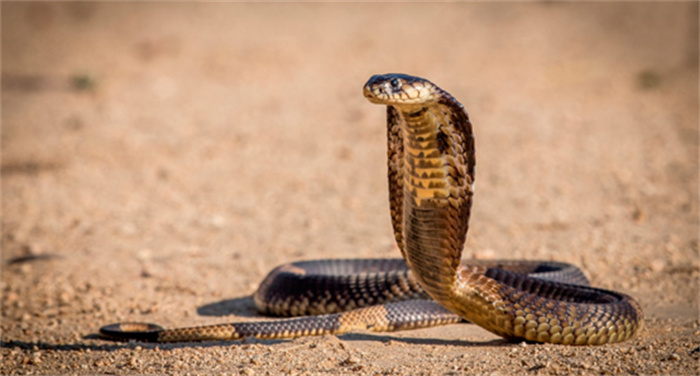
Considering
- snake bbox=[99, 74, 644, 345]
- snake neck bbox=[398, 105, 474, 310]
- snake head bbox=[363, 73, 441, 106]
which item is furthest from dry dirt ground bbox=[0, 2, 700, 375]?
snake head bbox=[363, 73, 441, 106]

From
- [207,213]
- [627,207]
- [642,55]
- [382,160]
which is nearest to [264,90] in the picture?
[382,160]

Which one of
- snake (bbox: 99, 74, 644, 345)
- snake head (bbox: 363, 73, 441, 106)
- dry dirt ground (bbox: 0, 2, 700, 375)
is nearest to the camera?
snake head (bbox: 363, 73, 441, 106)

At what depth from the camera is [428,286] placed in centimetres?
516

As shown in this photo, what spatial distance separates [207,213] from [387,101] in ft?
24.9

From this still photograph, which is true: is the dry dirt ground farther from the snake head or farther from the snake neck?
the snake head

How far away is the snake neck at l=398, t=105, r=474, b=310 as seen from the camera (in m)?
4.57

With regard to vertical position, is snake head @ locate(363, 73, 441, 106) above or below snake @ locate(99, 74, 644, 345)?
above

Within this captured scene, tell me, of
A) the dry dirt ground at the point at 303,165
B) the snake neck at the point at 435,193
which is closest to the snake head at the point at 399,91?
the snake neck at the point at 435,193

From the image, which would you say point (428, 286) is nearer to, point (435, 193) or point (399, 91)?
point (435, 193)

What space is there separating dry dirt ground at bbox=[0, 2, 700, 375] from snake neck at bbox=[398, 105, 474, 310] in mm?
618

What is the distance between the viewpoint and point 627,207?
36.0 feet

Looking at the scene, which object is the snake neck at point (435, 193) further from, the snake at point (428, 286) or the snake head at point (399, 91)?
the snake head at point (399, 91)

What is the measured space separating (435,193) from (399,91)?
2.59 ft

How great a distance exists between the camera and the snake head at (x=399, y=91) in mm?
4211
